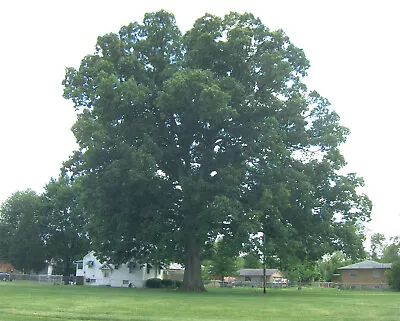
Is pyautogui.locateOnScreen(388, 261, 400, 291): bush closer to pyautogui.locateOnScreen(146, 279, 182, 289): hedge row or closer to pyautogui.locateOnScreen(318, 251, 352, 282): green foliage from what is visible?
pyautogui.locateOnScreen(146, 279, 182, 289): hedge row

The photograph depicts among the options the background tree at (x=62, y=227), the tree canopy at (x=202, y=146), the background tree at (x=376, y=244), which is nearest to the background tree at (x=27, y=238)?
the background tree at (x=62, y=227)

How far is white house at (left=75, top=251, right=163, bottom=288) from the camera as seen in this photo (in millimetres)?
64488

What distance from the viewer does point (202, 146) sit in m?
39.1

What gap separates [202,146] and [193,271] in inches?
400

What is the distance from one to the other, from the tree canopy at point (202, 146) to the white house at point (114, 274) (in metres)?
23.6

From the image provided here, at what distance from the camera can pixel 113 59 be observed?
3972 cm

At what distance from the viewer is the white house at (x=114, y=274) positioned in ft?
212

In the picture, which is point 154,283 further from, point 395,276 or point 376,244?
point 376,244

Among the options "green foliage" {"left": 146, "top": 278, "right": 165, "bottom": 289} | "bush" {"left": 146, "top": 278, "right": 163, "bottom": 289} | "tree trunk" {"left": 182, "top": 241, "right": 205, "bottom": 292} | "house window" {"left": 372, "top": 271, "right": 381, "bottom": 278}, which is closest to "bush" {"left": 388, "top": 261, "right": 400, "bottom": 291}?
"house window" {"left": 372, "top": 271, "right": 381, "bottom": 278}

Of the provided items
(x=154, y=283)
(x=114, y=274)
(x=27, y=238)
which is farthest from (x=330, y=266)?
(x=27, y=238)

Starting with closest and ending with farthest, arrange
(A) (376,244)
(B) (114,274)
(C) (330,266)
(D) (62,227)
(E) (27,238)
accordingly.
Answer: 1. (B) (114,274)
2. (E) (27,238)
3. (D) (62,227)
4. (C) (330,266)
5. (A) (376,244)

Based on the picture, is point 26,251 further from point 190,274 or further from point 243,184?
point 243,184

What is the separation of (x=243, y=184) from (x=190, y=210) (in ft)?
14.8

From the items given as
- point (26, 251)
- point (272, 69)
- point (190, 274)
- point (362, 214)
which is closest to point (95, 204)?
point (190, 274)
